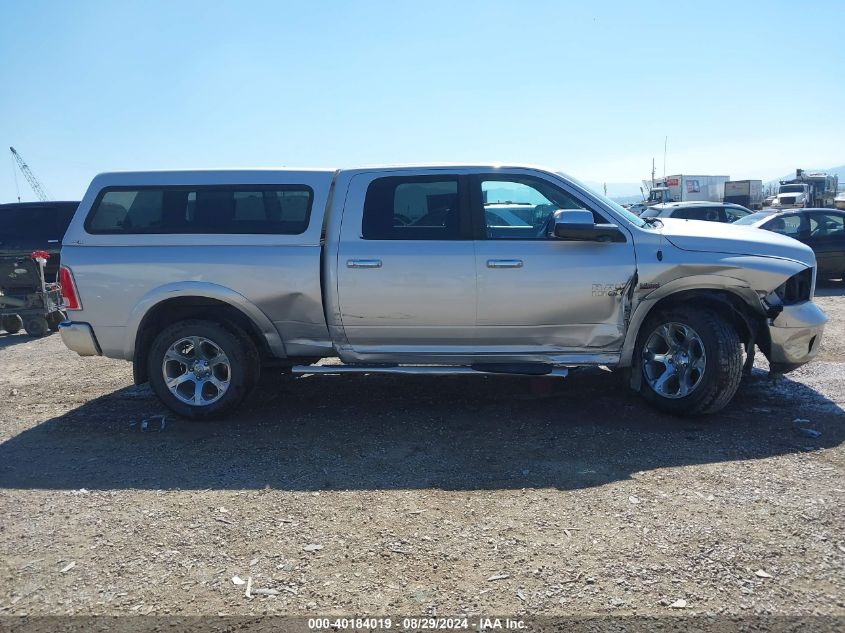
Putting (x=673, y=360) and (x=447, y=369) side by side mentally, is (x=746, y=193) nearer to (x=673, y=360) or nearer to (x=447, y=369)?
(x=673, y=360)

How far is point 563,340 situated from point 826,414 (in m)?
2.24

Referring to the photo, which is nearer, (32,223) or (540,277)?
(540,277)

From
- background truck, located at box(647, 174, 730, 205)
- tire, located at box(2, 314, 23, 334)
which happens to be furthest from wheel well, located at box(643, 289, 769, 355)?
background truck, located at box(647, 174, 730, 205)

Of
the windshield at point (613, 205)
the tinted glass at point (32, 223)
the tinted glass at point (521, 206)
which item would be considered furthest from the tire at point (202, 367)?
the tinted glass at point (32, 223)

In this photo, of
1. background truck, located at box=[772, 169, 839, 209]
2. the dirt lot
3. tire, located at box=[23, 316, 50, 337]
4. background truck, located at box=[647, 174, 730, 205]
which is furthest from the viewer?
background truck, located at box=[647, 174, 730, 205]

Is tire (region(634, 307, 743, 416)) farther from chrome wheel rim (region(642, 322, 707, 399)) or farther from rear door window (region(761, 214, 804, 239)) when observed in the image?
rear door window (region(761, 214, 804, 239))

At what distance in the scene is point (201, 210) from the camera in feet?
16.9

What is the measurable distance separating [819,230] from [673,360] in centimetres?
941

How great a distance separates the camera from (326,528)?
3.41 m

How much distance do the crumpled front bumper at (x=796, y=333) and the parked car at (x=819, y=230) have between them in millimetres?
7955

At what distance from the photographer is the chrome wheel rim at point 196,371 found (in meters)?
5.12

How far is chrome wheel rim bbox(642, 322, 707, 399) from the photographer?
4.86 m

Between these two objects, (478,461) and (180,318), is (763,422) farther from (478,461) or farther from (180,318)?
(180,318)

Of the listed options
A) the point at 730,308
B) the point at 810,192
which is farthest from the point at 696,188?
the point at 730,308
